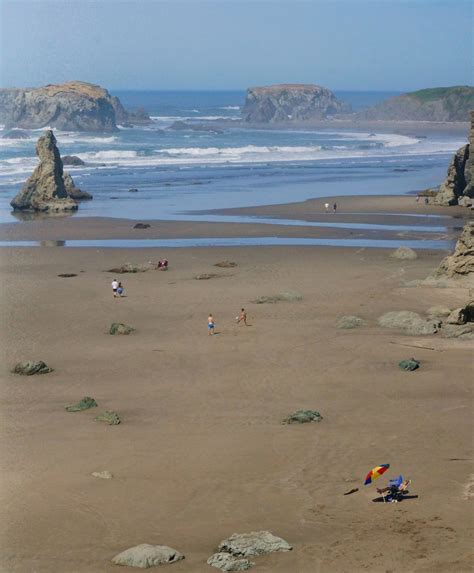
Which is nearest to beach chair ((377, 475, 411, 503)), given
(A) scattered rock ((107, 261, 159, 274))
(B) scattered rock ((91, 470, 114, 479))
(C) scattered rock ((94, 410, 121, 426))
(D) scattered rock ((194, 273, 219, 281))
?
(B) scattered rock ((91, 470, 114, 479))

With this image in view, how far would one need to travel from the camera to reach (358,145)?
107812 millimetres

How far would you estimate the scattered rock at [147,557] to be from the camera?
13.0 meters

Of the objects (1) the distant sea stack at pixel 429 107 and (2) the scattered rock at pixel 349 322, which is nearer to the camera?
(2) the scattered rock at pixel 349 322

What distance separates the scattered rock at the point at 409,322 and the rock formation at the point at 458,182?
25852 millimetres

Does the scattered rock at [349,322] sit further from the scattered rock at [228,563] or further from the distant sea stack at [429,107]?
the distant sea stack at [429,107]

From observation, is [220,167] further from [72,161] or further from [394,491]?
[394,491]

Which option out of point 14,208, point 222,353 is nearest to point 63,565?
point 222,353

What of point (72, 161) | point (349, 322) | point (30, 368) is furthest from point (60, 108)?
point (30, 368)

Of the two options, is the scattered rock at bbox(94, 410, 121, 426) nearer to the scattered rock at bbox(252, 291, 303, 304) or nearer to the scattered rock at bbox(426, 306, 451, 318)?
the scattered rock at bbox(426, 306, 451, 318)

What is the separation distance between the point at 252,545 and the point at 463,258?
18.2 meters

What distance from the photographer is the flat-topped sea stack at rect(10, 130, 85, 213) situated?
168 ft

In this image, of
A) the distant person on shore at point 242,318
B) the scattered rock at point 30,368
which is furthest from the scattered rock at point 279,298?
the scattered rock at point 30,368

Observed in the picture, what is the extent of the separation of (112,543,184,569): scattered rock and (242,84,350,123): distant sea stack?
528 ft

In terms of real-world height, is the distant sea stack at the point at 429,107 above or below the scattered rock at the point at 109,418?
above
